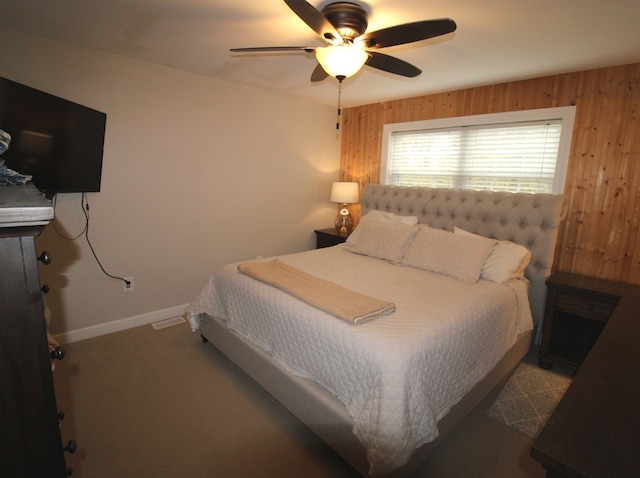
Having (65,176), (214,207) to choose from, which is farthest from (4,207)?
(214,207)

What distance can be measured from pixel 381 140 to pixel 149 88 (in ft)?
8.06

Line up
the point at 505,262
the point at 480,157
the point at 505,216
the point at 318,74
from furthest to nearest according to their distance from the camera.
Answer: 1. the point at 480,157
2. the point at 505,216
3. the point at 505,262
4. the point at 318,74

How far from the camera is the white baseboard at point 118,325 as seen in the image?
104 inches

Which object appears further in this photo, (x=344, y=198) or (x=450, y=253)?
(x=344, y=198)

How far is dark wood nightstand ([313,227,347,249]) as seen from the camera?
389 cm

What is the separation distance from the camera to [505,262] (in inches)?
95.9

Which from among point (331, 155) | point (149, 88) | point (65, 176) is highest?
point (149, 88)

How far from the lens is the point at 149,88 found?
9.04 ft

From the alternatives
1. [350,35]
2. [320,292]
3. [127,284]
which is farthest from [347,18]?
[127,284]

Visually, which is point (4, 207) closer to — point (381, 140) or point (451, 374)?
point (451, 374)

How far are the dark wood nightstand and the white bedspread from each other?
1.30 metres

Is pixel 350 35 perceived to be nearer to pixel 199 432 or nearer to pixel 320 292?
pixel 320 292

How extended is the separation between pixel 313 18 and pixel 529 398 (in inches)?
103

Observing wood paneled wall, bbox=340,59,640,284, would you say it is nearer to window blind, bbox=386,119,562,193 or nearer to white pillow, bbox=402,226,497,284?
window blind, bbox=386,119,562,193
